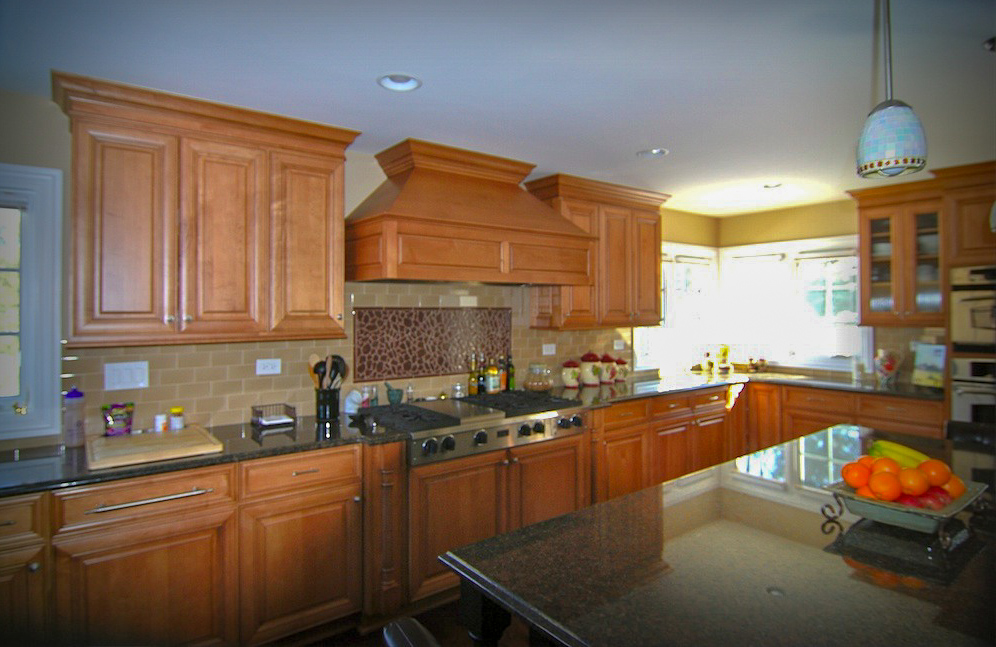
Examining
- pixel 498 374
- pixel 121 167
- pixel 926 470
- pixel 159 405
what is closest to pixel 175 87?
pixel 121 167

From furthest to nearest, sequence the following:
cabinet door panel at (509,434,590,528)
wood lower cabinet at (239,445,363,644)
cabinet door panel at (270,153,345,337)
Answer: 1. cabinet door panel at (509,434,590,528)
2. cabinet door panel at (270,153,345,337)
3. wood lower cabinet at (239,445,363,644)

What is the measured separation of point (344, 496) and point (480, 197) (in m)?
1.81

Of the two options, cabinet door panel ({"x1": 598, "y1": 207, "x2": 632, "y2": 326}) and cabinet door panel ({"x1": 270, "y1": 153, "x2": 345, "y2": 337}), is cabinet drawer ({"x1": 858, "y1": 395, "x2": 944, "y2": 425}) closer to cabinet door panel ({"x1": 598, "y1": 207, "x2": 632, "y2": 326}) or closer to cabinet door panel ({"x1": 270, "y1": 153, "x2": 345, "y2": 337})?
cabinet door panel ({"x1": 598, "y1": 207, "x2": 632, "y2": 326})

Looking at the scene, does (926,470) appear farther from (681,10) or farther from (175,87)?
(175,87)

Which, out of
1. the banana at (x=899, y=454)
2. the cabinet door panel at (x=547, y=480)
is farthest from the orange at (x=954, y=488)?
the cabinet door panel at (x=547, y=480)

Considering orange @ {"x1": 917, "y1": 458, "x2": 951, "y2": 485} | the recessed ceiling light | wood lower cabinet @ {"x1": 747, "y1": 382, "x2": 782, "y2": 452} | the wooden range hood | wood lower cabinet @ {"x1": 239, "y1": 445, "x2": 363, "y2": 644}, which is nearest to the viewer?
orange @ {"x1": 917, "y1": 458, "x2": 951, "y2": 485}

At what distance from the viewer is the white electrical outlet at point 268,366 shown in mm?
3111

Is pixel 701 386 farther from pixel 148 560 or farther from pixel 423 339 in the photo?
pixel 148 560

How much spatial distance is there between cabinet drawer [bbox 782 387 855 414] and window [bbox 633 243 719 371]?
990mm

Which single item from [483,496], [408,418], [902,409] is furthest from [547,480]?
[902,409]

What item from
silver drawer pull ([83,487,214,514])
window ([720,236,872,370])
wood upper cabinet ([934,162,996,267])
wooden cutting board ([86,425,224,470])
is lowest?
silver drawer pull ([83,487,214,514])

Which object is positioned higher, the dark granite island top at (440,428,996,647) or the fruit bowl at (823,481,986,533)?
the fruit bowl at (823,481,986,533)

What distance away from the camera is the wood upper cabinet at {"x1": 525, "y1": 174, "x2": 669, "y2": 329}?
420cm

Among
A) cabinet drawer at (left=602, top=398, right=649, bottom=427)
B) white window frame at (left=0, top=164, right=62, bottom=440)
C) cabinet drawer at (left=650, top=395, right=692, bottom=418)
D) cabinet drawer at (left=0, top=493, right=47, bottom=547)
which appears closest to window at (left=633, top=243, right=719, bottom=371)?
cabinet drawer at (left=650, top=395, right=692, bottom=418)
